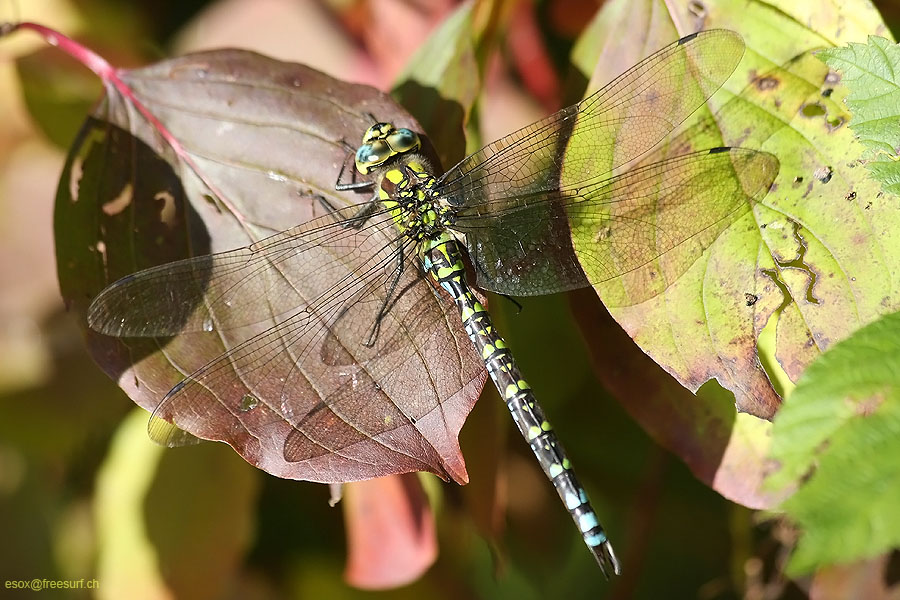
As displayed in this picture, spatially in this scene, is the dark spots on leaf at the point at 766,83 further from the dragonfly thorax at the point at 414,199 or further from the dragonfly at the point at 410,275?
the dragonfly thorax at the point at 414,199

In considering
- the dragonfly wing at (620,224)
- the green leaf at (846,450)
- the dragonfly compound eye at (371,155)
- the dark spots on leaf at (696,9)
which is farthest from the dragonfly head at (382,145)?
the green leaf at (846,450)

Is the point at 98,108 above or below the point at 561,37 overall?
below

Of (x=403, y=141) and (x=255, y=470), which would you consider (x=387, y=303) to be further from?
(x=255, y=470)

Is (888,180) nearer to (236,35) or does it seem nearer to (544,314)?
(544,314)

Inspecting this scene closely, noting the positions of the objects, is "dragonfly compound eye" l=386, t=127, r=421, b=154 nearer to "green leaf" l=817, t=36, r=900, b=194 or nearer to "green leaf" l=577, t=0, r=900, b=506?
"green leaf" l=577, t=0, r=900, b=506

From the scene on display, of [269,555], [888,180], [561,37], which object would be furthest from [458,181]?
[269,555]

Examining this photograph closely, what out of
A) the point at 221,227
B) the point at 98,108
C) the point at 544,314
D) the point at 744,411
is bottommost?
the point at 744,411

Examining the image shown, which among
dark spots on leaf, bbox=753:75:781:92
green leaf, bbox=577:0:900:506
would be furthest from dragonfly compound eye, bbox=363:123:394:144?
dark spots on leaf, bbox=753:75:781:92
